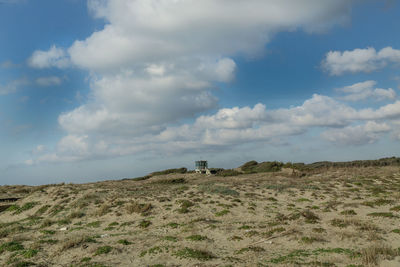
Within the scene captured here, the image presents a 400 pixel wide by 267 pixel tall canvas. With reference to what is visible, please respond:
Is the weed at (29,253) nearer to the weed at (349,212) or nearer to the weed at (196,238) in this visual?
the weed at (196,238)

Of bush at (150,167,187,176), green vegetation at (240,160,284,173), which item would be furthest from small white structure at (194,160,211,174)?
green vegetation at (240,160,284,173)

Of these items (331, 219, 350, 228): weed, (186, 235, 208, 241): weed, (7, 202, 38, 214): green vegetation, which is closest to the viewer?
(186, 235, 208, 241): weed

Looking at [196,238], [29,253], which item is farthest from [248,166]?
[29,253]

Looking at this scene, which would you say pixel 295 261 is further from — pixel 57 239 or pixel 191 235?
pixel 57 239

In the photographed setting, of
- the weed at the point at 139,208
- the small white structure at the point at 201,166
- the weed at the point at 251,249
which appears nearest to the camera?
the weed at the point at 251,249

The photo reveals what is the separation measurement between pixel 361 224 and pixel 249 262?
9.38 metres

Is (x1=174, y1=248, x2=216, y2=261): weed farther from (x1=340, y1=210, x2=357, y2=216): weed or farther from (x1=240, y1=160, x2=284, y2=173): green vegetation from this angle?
(x1=240, y1=160, x2=284, y2=173): green vegetation

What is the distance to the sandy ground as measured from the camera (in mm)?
13180

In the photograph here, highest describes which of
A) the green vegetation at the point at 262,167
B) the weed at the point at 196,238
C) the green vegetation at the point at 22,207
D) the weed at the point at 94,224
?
the green vegetation at the point at 262,167

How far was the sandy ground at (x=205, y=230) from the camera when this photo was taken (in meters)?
13.2

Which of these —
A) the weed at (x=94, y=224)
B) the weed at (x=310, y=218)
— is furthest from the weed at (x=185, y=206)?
the weed at (x=310, y=218)

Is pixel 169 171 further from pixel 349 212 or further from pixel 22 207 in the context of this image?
pixel 349 212

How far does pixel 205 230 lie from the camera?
1819 cm

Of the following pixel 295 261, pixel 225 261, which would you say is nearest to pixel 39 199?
pixel 225 261
